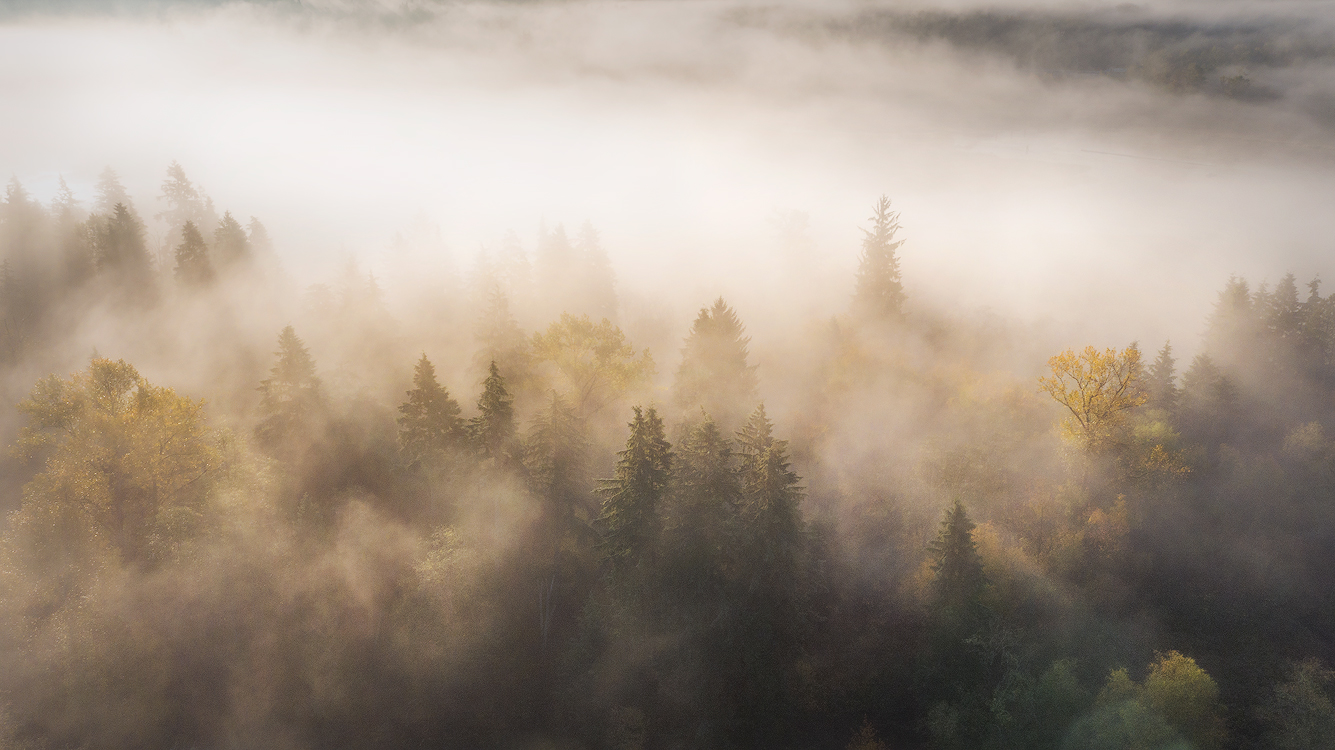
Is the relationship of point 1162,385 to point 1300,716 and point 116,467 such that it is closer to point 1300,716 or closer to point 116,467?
point 1300,716

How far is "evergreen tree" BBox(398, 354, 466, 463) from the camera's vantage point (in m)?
50.4

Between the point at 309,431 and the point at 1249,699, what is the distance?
252ft

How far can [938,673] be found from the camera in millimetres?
44750

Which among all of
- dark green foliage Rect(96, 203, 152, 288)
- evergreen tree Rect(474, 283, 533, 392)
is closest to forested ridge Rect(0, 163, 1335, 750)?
evergreen tree Rect(474, 283, 533, 392)

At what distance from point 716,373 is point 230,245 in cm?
7044

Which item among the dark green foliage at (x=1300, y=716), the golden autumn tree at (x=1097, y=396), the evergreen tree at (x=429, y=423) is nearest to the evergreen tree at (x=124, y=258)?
the evergreen tree at (x=429, y=423)

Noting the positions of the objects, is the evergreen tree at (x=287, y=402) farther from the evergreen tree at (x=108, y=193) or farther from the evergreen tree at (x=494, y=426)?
the evergreen tree at (x=108, y=193)

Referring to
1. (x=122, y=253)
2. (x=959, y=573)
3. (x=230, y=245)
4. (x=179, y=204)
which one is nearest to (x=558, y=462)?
(x=959, y=573)

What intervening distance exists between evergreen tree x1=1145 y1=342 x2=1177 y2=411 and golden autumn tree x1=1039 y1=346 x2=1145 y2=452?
410 inches

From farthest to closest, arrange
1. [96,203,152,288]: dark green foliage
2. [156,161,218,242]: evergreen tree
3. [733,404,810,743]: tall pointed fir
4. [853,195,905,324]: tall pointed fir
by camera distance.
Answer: [156,161,218,242]: evergreen tree → [853,195,905,324]: tall pointed fir → [96,203,152,288]: dark green foliage → [733,404,810,743]: tall pointed fir

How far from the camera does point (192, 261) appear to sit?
81438 mm

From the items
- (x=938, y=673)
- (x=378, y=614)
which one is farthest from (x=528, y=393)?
(x=938, y=673)

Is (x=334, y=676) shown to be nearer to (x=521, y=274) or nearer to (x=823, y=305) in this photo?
(x=521, y=274)

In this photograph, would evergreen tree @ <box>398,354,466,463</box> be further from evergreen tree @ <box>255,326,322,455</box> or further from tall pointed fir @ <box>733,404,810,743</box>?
tall pointed fir @ <box>733,404,810,743</box>
